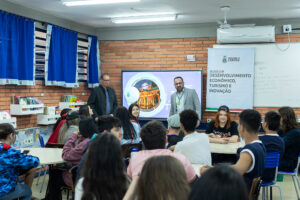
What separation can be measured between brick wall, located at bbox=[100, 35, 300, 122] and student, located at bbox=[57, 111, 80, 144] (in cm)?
352

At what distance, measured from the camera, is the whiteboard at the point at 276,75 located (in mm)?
6562

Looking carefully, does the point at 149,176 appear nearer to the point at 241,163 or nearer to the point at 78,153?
the point at 241,163

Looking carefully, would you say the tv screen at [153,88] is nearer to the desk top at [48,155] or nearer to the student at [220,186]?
the desk top at [48,155]

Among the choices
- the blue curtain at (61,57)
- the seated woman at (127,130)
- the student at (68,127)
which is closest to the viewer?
the seated woman at (127,130)

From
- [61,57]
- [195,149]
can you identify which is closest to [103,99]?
[61,57]

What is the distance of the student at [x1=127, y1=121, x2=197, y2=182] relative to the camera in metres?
2.31

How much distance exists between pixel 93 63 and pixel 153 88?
155cm

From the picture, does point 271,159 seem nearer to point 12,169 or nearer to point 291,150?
point 291,150

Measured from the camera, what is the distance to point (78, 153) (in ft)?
11.2

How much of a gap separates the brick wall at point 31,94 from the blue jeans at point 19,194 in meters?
2.56

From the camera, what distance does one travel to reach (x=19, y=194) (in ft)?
9.78

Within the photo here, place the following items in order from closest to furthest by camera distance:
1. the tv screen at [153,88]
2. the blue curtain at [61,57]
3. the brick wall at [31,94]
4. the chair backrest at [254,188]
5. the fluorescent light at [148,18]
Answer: the chair backrest at [254,188] → the brick wall at [31,94] → the blue curtain at [61,57] → the fluorescent light at [148,18] → the tv screen at [153,88]

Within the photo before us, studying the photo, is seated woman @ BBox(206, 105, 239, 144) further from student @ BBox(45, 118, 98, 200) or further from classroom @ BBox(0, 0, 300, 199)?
student @ BBox(45, 118, 98, 200)

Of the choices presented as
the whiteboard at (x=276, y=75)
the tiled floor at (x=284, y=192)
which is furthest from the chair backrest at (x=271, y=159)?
the whiteboard at (x=276, y=75)
